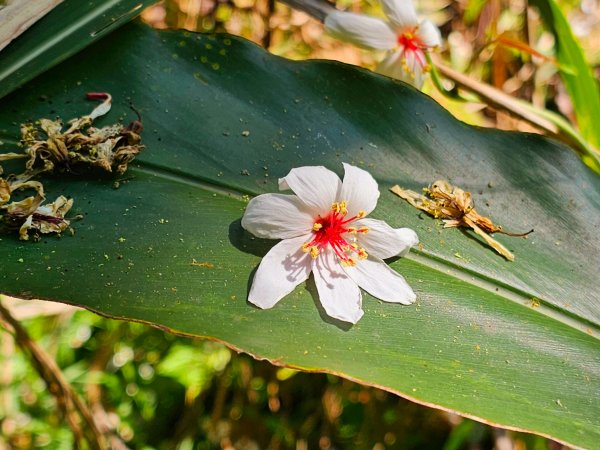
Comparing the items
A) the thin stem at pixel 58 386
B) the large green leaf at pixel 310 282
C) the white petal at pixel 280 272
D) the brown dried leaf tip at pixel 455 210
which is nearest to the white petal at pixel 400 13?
the large green leaf at pixel 310 282

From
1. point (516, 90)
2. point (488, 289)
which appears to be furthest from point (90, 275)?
point (516, 90)

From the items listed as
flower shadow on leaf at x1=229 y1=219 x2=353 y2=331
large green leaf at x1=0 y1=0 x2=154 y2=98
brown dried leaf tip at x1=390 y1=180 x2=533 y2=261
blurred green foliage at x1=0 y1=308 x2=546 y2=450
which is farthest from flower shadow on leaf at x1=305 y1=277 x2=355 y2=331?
blurred green foliage at x1=0 y1=308 x2=546 y2=450

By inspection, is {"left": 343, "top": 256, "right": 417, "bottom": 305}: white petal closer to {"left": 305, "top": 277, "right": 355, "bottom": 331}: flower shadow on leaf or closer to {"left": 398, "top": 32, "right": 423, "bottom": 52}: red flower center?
{"left": 305, "top": 277, "right": 355, "bottom": 331}: flower shadow on leaf

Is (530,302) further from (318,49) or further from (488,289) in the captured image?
(318,49)

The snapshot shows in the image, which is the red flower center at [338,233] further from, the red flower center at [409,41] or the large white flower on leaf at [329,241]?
the red flower center at [409,41]

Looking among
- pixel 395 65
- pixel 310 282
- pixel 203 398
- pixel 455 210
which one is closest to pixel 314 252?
pixel 310 282

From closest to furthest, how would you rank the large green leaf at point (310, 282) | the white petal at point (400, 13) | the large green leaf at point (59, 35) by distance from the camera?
the large green leaf at point (310, 282)
the large green leaf at point (59, 35)
the white petal at point (400, 13)
